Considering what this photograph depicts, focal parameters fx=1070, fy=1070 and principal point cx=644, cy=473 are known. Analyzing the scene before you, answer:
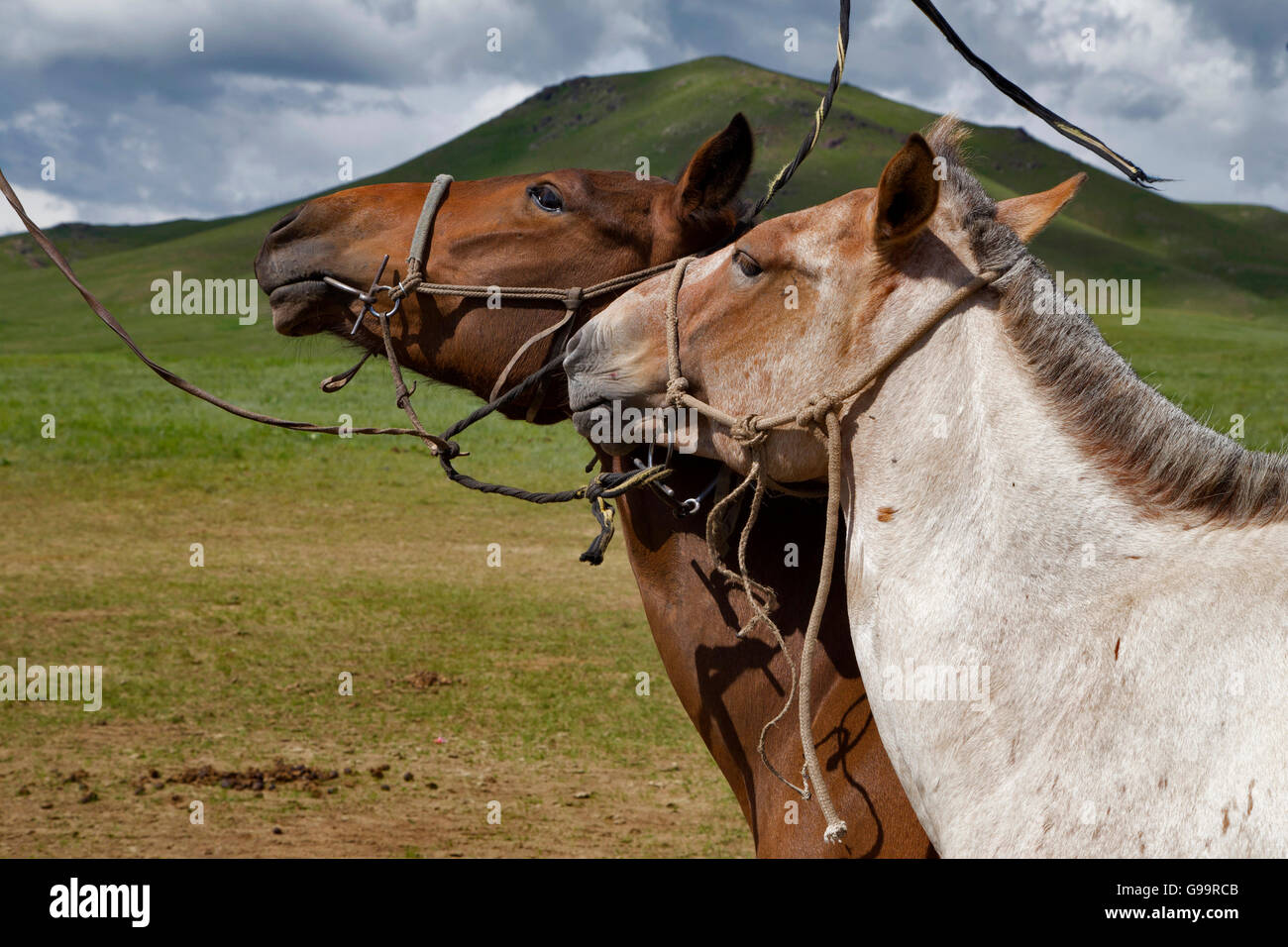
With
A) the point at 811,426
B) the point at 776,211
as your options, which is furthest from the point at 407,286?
the point at 776,211

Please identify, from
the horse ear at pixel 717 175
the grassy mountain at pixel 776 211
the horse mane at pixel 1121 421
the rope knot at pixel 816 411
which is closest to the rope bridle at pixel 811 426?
the rope knot at pixel 816 411

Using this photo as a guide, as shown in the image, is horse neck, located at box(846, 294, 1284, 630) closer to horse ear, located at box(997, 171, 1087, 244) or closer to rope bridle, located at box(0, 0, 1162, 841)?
rope bridle, located at box(0, 0, 1162, 841)

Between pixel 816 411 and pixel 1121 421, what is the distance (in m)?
0.69

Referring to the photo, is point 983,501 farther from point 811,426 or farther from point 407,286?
point 407,286

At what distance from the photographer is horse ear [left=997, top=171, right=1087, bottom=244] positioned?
2.72 metres

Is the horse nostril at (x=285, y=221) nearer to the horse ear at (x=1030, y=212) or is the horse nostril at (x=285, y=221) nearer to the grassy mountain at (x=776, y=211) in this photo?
the horse ear at (x=1030, y=212)

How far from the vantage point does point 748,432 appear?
2820 mm

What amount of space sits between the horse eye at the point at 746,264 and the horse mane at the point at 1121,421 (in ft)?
1.66

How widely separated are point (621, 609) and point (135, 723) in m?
5.73

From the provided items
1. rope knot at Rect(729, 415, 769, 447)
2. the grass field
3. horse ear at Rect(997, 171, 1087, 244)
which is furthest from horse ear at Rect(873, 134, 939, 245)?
the grass field

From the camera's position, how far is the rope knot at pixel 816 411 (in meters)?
2.63

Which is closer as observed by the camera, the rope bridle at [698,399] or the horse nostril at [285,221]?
the rope bridle at [698,399]

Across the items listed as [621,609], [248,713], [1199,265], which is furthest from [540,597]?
[1199,265]
